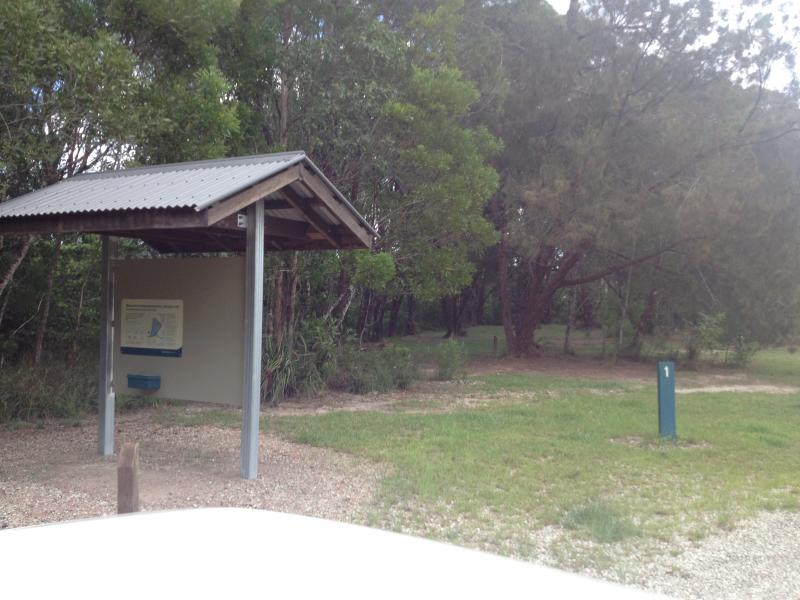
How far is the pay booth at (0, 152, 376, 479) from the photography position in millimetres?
7027

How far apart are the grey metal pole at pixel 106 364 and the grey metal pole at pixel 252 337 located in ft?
6.52

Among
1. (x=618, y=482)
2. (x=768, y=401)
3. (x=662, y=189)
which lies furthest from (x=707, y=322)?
(x=618, y=482)

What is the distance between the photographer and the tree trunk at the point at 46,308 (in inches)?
464

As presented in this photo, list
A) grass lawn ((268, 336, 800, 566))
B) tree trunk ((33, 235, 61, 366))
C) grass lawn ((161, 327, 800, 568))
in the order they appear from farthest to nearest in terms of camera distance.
A: tree trunk ((33, 235, 61, 366)) → grass lawn ((268, 336, 800, 566)) → grass lawn ((161, 327, 800, 568))

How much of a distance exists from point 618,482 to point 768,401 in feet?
29.1

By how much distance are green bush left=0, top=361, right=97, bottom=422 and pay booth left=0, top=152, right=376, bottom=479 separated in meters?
3.34

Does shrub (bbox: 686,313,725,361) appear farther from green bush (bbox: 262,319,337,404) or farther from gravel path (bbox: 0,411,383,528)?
gravel path (bbox: 0,411,383,528)

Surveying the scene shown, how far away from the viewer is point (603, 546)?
5750mm

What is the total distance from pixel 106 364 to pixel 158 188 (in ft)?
8.06

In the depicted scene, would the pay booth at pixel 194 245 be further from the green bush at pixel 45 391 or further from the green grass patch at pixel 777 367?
the green grass patch at pixel 777 367

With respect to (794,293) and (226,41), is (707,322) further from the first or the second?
(226,41)

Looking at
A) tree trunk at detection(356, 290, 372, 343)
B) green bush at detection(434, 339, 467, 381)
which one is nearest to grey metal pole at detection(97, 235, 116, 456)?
green bush at detection(434, 339, 467, 381)

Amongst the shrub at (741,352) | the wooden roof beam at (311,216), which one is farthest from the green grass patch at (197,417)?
the shrub at (741,352)

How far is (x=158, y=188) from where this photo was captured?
7332 millimetres
